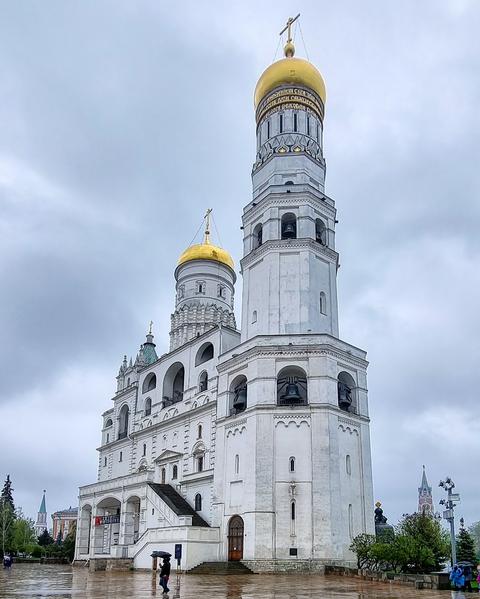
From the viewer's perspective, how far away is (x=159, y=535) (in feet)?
104

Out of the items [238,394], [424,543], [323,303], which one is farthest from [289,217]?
[424,543]

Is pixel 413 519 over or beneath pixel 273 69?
beneath

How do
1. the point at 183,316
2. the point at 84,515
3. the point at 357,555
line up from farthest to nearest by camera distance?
1. the point at 183,316
2. the point at 84,515
3. the point at 357,555

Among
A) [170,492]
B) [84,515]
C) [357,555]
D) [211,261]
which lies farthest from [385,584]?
[211,261]

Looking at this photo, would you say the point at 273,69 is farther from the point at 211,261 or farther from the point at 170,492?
the point at 170,492

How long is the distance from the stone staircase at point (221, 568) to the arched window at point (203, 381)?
1147cm

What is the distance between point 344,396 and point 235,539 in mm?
9240

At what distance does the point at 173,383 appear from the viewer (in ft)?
143

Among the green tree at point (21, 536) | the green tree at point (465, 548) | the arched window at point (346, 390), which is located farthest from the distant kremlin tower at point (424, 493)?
the arched window at point (346, 390)

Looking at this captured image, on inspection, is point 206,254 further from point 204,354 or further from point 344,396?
point 344,396

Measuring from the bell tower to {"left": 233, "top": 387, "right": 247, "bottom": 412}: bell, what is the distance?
323cm

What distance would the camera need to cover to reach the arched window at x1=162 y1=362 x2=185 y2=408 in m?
42.5

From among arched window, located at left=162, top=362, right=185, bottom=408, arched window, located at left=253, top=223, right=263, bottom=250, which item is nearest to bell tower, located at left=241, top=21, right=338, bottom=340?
arched window, located at left=253, top=223, right=263, bottom=250

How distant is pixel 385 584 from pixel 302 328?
14.2m
